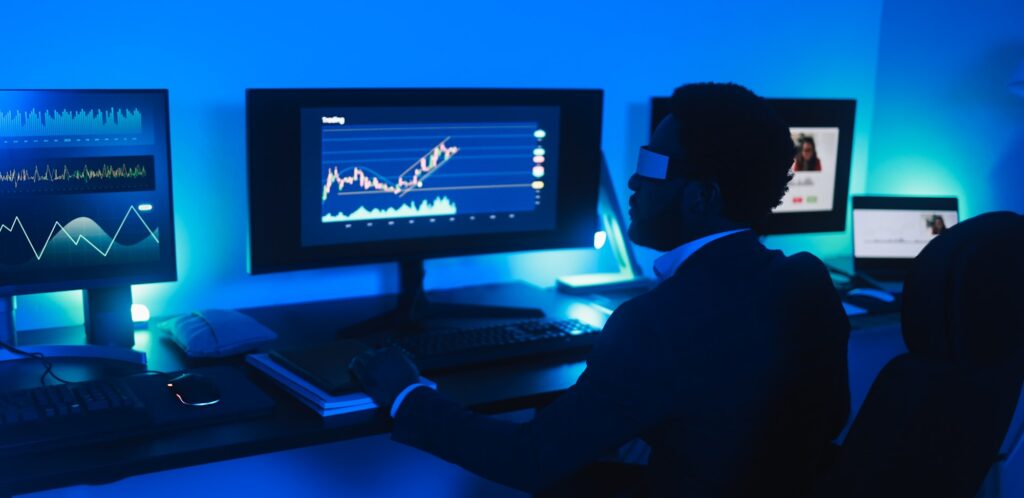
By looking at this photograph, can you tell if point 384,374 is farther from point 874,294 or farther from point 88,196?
point 874,294

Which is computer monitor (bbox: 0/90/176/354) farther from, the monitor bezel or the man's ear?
the man's ear

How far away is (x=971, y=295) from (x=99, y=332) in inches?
60.8

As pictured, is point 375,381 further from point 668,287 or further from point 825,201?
point 825,201

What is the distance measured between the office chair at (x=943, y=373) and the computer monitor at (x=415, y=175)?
1138 millimetres

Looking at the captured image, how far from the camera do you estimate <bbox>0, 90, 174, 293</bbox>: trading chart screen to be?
1.83m

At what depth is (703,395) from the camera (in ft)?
4.83

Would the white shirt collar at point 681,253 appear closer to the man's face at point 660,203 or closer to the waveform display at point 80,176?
the man's face at point 660,203

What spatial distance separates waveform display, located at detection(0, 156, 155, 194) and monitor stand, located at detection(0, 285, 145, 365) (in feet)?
0.70

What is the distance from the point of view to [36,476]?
1.40 m

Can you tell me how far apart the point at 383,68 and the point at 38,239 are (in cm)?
89

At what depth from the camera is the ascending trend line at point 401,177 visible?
2.18 m

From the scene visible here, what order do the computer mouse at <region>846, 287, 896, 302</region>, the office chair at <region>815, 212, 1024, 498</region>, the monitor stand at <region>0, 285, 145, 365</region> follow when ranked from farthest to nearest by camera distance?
the computer mouse at <region>846, 287, 896, 302</region>
the monitor stand at <region>0, 285, 145, 365</region>
the office chair at <region>815, 212, 1024, 498</region>

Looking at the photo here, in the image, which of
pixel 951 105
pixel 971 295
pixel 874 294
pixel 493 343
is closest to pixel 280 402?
pixel 493 343

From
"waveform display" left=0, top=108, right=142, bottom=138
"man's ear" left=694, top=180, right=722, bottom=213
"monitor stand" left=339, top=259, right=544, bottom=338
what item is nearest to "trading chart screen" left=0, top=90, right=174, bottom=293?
"waveform display" left=0, top=108, right=142, bottom=138
